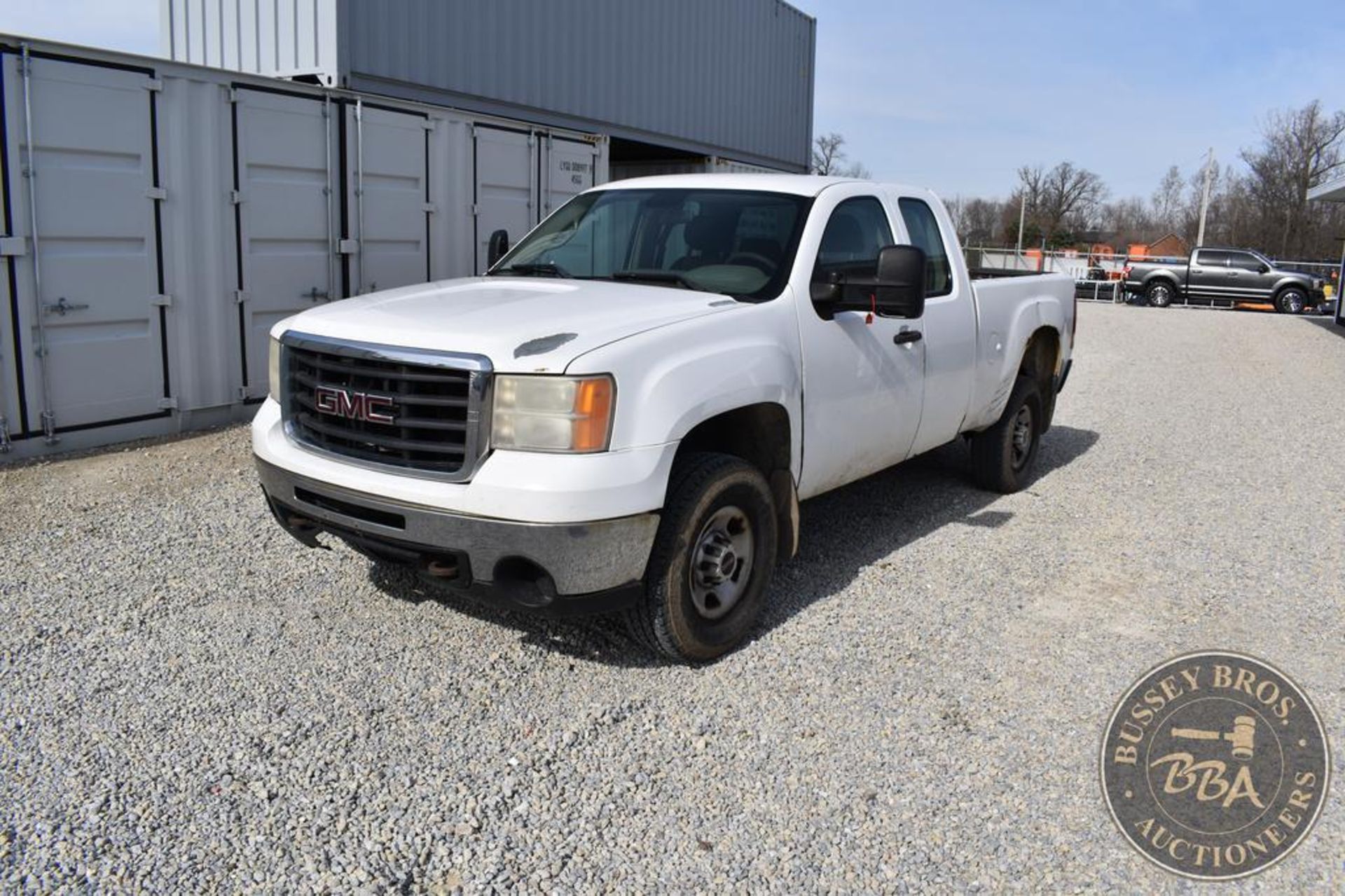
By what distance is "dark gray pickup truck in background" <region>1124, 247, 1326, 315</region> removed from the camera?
87.6ft

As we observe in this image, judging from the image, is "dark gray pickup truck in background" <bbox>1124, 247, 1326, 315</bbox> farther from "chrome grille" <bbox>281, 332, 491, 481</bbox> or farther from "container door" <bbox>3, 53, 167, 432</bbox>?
"chrome grille" <bbox>281, 332, 491, 481</bbox>

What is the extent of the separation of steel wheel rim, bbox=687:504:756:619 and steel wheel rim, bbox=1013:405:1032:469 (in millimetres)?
3276

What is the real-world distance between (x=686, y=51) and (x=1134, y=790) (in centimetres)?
1393

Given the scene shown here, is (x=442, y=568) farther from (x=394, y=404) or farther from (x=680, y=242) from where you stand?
(x=680, y=242)

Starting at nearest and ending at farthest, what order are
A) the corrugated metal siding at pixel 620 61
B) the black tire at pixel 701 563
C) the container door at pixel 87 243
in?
the black tire at pixel 701 563, the container door at pixel 87 243, the corrugated metal siding at pixel 620 61

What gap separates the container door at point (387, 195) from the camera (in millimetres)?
8703

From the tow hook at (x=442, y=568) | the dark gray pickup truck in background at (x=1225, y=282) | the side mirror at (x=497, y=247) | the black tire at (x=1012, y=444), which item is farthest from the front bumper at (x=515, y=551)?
the dark gray pickup truck in background at (x=1225, y=282)

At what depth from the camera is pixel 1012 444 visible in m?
6.67

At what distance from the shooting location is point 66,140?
22.2 ft

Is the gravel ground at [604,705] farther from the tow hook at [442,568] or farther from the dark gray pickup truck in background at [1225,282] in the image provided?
the dark gray pickup truck in background at [1225,282]

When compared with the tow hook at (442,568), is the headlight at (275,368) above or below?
above

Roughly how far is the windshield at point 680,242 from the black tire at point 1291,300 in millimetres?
26808

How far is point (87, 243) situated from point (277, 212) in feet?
5.04

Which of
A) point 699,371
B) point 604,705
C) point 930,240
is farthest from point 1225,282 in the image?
point 604,705
